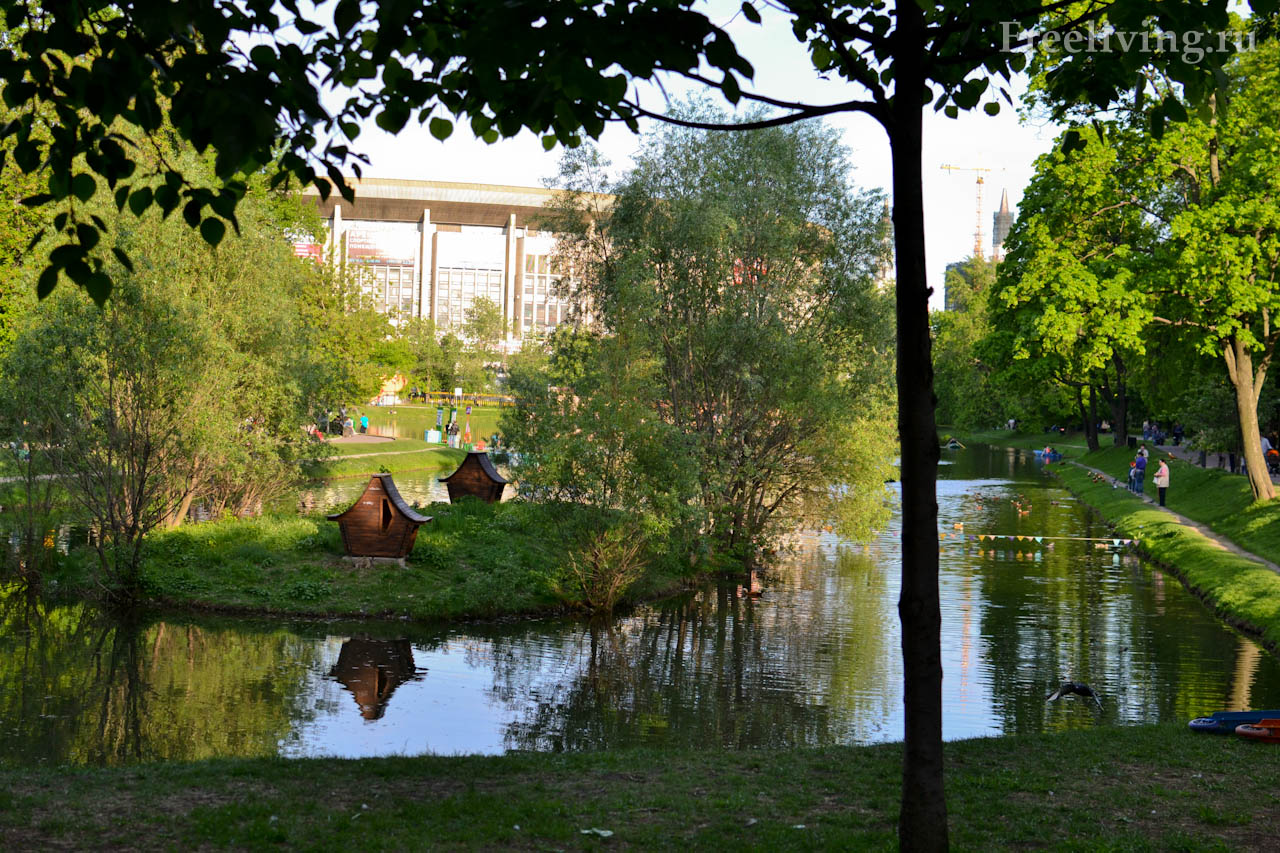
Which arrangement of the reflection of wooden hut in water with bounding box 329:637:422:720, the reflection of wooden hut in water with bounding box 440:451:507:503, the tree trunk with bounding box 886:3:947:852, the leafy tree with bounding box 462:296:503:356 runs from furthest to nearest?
the leafy tree with bounding box 462:296:503:356 < the reflection of wooden hut in water with bounding box 440:451:507:503 < the reflection of wooden hut in water with bounding box 329:637:422:720 < the tree trunk with bounding box 886:3:947:852

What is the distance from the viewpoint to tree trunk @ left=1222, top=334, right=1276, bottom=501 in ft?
96.5

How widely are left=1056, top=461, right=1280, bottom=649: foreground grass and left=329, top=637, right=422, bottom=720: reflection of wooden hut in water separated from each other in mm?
13646

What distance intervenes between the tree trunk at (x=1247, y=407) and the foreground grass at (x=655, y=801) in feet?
69.4

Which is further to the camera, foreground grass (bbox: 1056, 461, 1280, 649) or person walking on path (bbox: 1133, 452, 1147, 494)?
person walking on path (bbox: 1133, 452, 1147, 494)

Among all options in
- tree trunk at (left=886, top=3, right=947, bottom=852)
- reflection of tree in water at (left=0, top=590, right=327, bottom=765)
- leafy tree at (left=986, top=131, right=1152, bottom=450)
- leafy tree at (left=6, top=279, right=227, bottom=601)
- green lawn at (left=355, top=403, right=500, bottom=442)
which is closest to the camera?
tree trunk at (left=886, top=3, right=947, bottom=852)

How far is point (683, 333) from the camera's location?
2642cm

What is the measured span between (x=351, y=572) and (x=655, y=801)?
15.4 m

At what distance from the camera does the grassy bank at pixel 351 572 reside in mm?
21172

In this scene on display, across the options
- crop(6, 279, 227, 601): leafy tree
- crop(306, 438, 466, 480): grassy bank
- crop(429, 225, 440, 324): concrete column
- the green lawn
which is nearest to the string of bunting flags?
crop(6, 279, 227, 601): leafy tree

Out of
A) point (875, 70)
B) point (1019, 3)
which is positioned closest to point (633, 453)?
point (875, 70)


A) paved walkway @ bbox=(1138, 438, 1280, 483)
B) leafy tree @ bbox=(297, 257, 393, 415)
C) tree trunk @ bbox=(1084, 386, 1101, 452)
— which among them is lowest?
paved walkway @ bbox=(1138, 438, 1280, 483)

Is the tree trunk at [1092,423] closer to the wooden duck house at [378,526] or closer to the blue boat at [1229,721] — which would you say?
the wooden duck house at [378,526]

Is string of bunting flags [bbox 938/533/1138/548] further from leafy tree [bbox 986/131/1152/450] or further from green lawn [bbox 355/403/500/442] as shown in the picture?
green lawn [bbox 355/403/500/442]

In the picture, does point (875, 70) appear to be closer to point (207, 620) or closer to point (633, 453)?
point (633, 453)
